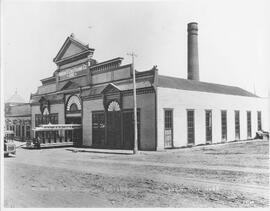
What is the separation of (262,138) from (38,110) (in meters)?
23.9

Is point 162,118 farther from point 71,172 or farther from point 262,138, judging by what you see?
point 262,138

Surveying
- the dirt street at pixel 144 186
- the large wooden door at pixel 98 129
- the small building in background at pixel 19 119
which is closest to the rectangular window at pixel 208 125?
the large wooden door at pixel 98 129

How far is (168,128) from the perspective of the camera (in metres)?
22.0

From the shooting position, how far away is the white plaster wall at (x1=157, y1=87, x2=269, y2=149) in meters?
21.9

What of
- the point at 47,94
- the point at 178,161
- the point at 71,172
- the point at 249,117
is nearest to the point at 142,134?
the point at 178,161

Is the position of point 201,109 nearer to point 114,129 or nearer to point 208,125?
point 208,125

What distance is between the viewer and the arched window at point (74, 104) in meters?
29.3

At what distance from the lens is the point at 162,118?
70.9 ft

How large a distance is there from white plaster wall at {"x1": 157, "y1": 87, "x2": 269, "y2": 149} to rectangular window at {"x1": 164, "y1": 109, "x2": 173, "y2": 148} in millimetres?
327

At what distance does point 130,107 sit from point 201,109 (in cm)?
588

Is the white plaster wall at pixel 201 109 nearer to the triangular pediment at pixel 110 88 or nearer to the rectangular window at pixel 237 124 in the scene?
the rectangular window at pixel 237 124

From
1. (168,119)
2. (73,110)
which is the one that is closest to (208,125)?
(168,119)

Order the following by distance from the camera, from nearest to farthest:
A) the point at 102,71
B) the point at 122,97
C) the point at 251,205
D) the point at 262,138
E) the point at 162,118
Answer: the point at 251,205 → the point at 162,118 → the point at 122,97 → the point at 102,71 → the point at 262,138

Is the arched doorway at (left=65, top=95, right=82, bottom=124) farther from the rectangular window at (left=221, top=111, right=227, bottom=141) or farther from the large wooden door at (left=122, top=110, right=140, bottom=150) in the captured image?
the rectangular window at (left=221, top=111, right=227, bottom=141)
